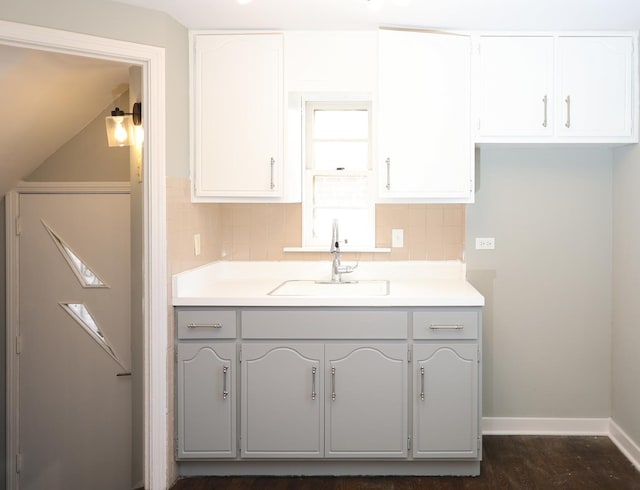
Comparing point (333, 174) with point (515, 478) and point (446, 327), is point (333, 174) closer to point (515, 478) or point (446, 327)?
point (446, 327)

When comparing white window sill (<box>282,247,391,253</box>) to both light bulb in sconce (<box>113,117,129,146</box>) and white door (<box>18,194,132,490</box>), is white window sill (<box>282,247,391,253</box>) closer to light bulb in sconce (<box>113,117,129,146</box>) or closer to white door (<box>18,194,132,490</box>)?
white door (<box>18,194,132,490</box>)

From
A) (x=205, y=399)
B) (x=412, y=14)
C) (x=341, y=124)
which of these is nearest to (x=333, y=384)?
(x=205, y=399)

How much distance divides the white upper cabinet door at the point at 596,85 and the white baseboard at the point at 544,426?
169cm

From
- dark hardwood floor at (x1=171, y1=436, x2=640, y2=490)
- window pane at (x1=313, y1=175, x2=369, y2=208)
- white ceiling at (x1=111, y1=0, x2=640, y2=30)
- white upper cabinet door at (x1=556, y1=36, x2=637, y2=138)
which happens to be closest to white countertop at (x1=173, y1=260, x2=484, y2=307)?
window pane at (x1=313, y1=175, x2=369, y2=208)

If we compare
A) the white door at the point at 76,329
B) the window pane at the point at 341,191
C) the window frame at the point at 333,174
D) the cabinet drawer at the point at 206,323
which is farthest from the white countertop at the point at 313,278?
the white door at the point at 76,329

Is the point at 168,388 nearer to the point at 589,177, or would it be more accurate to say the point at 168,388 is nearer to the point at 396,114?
the point at 396,114

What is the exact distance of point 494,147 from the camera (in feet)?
10.9

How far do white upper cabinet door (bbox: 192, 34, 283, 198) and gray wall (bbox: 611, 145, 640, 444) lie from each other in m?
1.93

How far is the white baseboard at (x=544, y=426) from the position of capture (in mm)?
3383

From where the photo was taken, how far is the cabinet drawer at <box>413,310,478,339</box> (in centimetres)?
280

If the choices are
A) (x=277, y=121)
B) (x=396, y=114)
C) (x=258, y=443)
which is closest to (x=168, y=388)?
(x=258, y=443)

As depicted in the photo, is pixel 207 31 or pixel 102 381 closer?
pixel 207 31

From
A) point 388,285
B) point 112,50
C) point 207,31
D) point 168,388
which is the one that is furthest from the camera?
point 388,285

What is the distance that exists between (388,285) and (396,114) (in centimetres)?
97
